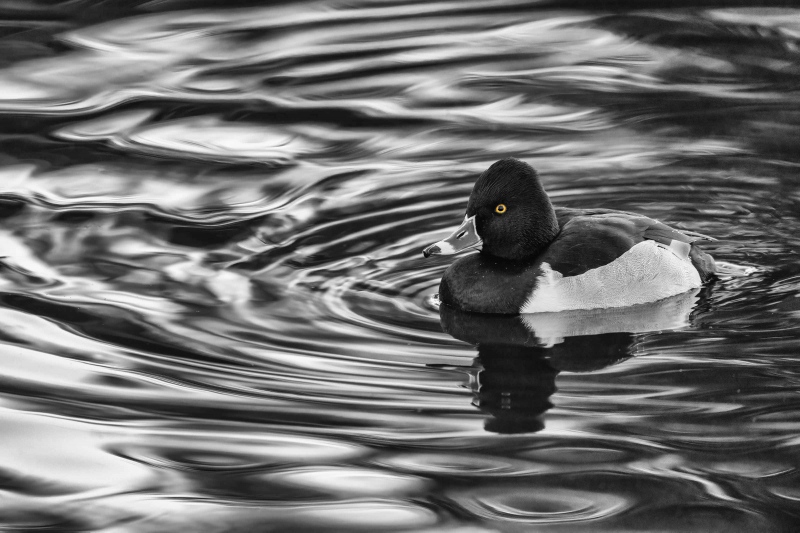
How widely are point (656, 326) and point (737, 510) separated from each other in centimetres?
254

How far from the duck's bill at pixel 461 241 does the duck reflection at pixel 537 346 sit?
36 centimetres

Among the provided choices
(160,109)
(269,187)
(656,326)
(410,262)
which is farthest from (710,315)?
(160,109)

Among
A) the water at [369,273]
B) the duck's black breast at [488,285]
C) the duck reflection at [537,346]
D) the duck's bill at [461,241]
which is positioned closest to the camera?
the water at [369,273]

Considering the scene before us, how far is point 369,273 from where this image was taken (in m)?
8.76

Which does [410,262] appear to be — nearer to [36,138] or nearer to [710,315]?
[710,315]

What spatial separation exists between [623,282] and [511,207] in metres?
0.86

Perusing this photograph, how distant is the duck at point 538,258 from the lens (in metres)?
8.20

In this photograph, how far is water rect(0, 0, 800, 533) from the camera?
18.9 ft

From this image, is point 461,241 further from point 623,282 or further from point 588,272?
point 623,282

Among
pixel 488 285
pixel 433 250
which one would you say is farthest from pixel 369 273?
pixel 488 285

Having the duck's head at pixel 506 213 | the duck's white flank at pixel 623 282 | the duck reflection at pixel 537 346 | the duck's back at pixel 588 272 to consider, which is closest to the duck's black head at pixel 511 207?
the duck's head at pixel 506 213

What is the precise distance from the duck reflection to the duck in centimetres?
9

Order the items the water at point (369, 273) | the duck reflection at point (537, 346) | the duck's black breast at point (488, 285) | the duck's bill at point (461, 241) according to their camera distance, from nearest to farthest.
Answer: the water at point (369, 273), the duck reflection at point (537, 346), the duck's black breast at point (488, 285), the duck's bill at point (461, 241)

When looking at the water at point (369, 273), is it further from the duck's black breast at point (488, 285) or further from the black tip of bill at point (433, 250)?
the black tip of bill at point (433, 250)
